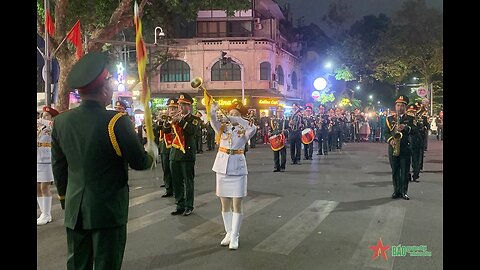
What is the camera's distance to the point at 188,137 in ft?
26.8

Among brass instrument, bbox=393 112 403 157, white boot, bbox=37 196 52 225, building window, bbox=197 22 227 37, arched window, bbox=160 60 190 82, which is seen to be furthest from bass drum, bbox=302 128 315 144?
building window, bbox=197 22 227 37

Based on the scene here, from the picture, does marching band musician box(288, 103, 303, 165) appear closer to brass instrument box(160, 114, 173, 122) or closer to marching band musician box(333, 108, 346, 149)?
marching band musician box(333, 108, 346, 149)

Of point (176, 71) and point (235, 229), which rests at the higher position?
point (176, 71)

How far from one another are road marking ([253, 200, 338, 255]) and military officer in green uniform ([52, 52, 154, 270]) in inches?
115

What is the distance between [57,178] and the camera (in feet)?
11.9

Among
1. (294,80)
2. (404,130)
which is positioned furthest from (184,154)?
(294,80)

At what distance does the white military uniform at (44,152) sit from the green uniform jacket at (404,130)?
23.4 ft

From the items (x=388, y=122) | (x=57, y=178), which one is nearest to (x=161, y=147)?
(x=388, y=122)

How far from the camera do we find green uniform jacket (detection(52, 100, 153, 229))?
333 centimetres

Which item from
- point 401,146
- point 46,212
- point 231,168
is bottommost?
point 46,212

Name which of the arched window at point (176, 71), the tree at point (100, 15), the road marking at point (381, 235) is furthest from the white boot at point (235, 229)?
the arched window at point (176, 71)

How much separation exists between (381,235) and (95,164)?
15.8 ft

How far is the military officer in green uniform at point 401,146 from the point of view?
9281 mm

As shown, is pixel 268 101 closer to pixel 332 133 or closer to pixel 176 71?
Answer: pixel 176 71
